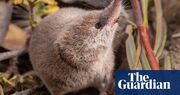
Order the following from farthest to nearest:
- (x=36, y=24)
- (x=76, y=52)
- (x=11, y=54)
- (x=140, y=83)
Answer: (x=11, y=54)
(x=36, y=24)
(x=140, y=83)
(x=76, y=52)

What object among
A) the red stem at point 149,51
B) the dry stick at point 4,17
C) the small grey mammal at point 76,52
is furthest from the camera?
the dry stick at point 4,17

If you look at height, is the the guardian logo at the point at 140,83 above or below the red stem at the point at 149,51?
below

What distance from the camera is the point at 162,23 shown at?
130 cm

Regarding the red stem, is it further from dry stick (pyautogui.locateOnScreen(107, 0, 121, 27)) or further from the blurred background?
dry stick (pyautogui.locateOnScreen(107, 0, 121, 27))

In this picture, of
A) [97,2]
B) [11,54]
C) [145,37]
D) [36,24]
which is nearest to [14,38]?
[11,54]

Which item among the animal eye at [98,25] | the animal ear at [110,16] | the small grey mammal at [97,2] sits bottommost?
the animal eye at [98,25]

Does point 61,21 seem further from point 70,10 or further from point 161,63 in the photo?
point 161,63

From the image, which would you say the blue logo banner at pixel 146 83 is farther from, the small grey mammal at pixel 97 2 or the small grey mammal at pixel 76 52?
the small grey mammal at pixel 97 2

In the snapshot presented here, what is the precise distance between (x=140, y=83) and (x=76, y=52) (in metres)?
0.22

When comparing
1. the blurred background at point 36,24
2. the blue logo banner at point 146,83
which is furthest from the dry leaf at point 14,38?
the blue logo banner at point 146,83

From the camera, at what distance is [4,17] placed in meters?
1.34

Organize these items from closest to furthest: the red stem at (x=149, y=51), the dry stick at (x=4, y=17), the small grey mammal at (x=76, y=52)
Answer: the small grey mammal at (x=76, y=52) < the red stem at (x=149, y=51) < the dry stick at (x=4, y=17)

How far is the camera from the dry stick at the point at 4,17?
133 centimetres

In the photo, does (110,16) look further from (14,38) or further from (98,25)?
(14,38)
